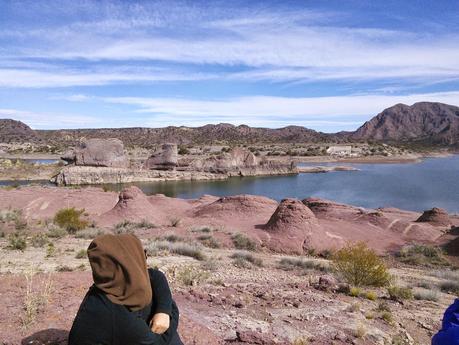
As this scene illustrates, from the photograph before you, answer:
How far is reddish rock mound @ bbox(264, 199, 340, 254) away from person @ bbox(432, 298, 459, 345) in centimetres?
1373

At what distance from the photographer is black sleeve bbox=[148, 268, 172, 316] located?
3344mm

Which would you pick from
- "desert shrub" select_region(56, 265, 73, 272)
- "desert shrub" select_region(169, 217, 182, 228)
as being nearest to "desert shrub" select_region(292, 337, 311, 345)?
"desert shrub" select_region(56, 265, 73, 272)

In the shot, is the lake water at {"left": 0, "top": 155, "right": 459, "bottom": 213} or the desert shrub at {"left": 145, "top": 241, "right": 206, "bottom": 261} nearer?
the desert shrub at {"left": 145, "top": 241, "right": 206, "bottom": 261}

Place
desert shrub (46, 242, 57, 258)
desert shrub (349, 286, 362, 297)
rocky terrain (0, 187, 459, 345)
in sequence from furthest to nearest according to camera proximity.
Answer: desert shrub (46, 242, 57, 258), desert shrub (349, 286, 362, 297), rocky terrain (0, 187, 459, 345)

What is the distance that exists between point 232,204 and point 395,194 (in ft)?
94.4

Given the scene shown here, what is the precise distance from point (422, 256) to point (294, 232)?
4.93 meters

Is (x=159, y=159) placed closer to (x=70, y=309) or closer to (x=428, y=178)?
(x=428, y=178)

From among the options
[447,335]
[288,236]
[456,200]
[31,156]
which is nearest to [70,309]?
[447,335]

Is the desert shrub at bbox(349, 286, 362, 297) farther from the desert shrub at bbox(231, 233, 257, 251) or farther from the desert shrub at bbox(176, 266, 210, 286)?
the desert shrub at bbox(231, 233, 257, 251)

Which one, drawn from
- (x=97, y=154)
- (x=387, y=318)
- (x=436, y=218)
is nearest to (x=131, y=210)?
(x=387, y=318)

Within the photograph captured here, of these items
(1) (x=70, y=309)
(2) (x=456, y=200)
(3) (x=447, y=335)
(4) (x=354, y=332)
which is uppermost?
(3) (x=447, y=335)

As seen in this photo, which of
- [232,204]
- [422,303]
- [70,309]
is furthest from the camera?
[232,204]

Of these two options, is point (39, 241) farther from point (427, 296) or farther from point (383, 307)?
point (427, 296)

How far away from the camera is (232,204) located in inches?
920
